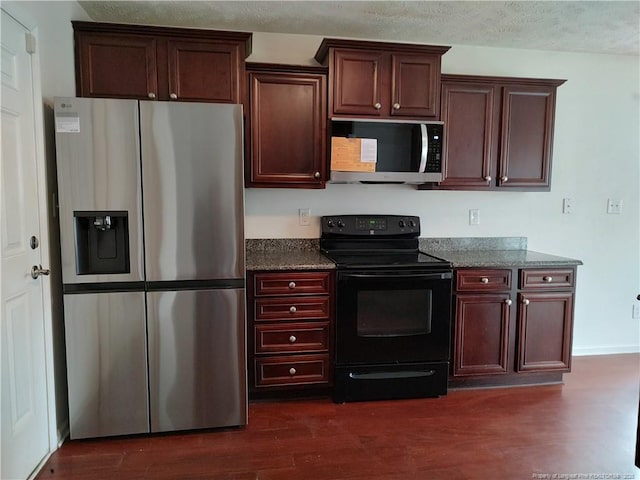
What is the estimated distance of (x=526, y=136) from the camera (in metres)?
2.92

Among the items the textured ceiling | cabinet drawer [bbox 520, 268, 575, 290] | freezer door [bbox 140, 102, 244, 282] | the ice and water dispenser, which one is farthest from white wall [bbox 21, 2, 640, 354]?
the ice and water dispenser

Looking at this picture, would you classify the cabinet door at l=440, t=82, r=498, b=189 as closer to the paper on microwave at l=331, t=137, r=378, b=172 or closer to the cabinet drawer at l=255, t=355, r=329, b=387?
the paper on microwave at l=331, t=137, r=378, b=172

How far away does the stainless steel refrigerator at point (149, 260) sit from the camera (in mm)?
2016

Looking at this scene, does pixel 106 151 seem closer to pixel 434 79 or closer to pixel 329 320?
pixel 329 320

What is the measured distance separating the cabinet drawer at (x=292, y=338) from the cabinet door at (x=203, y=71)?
139cm

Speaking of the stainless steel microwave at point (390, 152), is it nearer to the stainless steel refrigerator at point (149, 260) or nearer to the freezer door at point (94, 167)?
the stainless steel refrigerator at point (149, 260)

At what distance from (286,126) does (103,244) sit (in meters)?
1.26

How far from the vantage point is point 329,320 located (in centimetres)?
256

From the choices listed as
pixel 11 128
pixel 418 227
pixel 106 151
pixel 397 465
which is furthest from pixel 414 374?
pixel 11 128

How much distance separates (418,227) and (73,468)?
8.09 ft

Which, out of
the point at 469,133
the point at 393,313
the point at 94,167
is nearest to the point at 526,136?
the point at 469,133

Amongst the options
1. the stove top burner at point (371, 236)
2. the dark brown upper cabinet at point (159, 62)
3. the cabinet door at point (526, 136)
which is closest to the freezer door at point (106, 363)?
the dark brown upper cabinet at point (159, 62)

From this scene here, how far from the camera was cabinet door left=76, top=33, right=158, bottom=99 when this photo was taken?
2.35 metres

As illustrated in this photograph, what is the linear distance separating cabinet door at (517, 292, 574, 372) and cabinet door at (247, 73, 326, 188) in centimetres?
162
